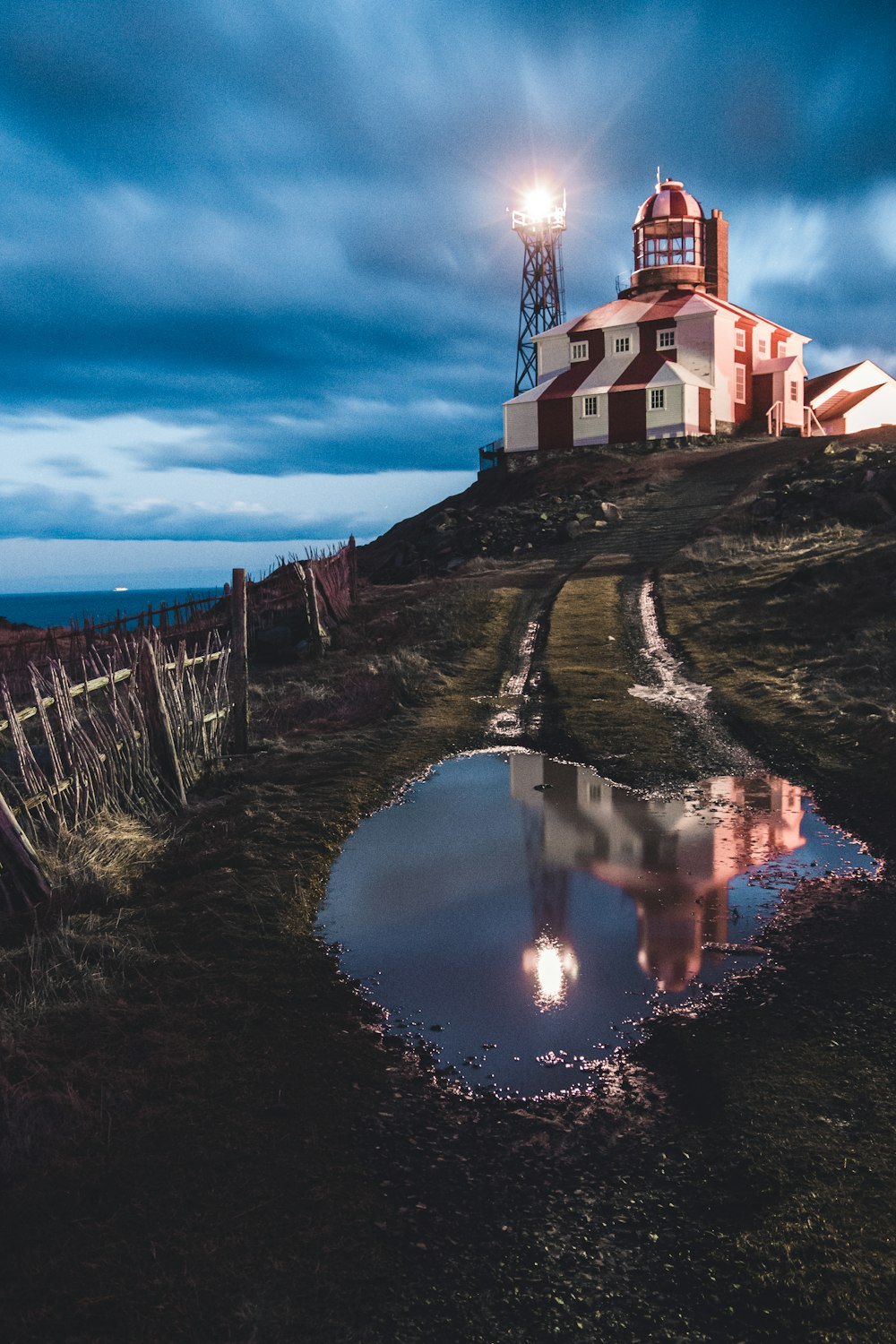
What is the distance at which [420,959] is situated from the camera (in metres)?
5.82

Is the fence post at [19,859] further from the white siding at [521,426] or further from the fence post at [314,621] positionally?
the white siding at [521,426]

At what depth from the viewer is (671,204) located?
44.5 meters

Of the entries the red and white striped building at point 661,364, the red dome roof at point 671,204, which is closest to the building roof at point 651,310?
the red and white striped building at point 661,364

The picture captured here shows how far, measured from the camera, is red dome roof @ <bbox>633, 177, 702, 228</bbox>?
146ft

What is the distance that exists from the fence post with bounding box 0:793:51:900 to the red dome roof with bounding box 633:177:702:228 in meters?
47.3

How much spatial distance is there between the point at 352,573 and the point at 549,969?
60.7 feet

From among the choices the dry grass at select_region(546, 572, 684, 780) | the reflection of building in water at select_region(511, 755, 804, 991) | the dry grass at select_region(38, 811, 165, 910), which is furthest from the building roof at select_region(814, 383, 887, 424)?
the dry grass at select_region(38, 811, 165, 910)

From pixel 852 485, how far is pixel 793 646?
11430 millimetres

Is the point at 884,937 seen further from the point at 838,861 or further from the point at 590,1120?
the point at 590,1120

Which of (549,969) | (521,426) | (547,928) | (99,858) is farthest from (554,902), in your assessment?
(521,426)

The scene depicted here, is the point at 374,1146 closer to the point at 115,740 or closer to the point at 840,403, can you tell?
the point at 115,740

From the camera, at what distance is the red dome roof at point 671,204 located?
1753 inches

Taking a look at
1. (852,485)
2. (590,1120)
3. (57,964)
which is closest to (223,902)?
(57,964)

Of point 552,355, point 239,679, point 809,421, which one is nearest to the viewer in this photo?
point 239,679
